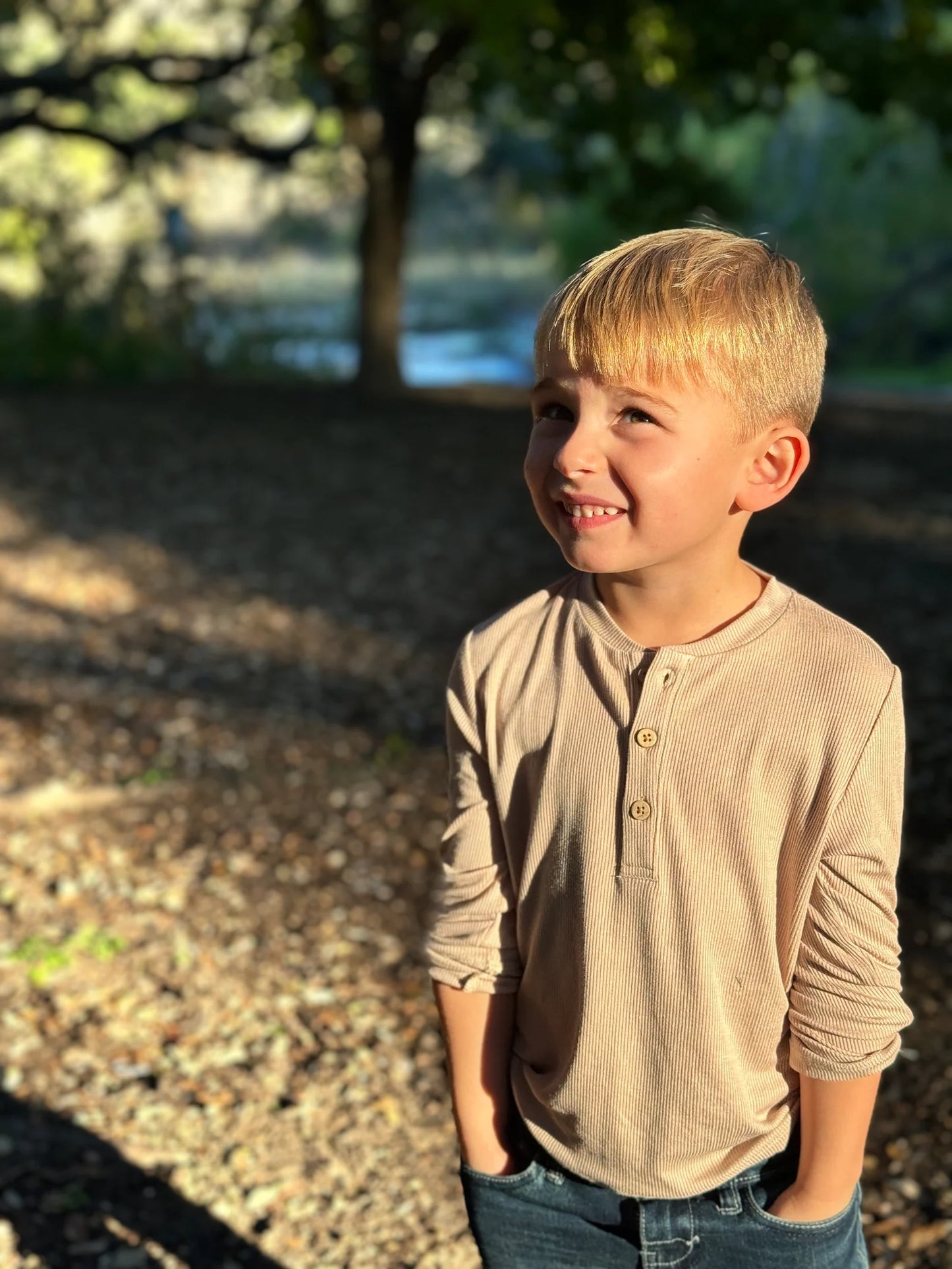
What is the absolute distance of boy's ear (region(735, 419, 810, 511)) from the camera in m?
1.36

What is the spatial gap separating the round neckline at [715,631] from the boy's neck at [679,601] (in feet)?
0.03

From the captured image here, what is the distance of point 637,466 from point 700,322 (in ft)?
0.45

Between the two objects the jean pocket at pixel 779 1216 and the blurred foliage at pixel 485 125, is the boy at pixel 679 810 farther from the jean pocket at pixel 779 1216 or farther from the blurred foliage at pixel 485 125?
the blurred foliage at pixel 485 125

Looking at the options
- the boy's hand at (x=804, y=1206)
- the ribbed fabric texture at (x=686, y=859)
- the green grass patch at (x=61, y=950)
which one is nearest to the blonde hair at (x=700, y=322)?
the ribbed fabric texture at (x=686, y=859)

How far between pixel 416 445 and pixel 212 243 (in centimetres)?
1598

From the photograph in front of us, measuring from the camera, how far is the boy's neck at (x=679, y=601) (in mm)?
1401

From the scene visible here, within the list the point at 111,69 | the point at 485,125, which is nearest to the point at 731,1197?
the point at 111,69

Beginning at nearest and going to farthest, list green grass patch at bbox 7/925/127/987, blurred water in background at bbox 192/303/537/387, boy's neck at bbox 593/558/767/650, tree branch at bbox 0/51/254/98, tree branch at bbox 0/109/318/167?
boy's neck at bbox 593/558/767/650
green grass patch at bbox 7/925/127/987
tree branch at bbox 0/51/254/98
tree branch at bbox 0/109/318/167
blurred water in background at bbox 192/303/537/387

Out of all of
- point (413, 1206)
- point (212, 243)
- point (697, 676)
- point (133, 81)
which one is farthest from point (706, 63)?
point (212, 243)

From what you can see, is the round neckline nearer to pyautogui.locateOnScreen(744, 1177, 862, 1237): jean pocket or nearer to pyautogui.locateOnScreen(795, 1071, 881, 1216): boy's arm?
pyautogui.locateOnScreen(795, 1071, 881, 1216): boy's arm

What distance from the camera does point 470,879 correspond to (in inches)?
59.3

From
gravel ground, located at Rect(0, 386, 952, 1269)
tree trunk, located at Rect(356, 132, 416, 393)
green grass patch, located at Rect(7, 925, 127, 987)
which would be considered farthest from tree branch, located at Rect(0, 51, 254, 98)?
green grass patch, located at Rect(7, 925, 127, 987)

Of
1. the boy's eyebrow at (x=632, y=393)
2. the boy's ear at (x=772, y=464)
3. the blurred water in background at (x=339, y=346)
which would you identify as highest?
the boy's eyebrow at (x=632, y=393)

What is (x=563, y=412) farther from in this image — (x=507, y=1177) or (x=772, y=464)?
(x=507, y=1177)
